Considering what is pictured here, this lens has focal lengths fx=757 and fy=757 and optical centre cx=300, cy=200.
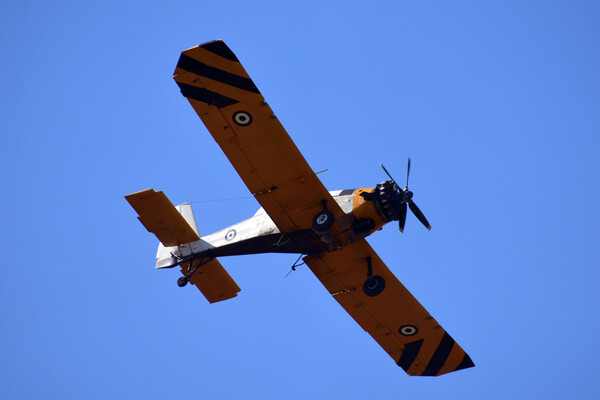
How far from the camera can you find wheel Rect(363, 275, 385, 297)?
17234 millimetres

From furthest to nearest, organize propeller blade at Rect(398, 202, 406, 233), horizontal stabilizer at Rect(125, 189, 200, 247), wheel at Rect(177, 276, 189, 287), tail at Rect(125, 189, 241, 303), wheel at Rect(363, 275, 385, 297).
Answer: wheel at Rect(177, 276, 189, 287)
wheel at Rect(363, 275, 385, 297)
tail at Rect(125, 189, 241, 303)
horizontal stabilizer at Rect(125, 189, 200, 247)
propeller blade at Rect(398, 202, 406, 233)

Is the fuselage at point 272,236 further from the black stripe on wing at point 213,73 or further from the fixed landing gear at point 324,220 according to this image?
the black stripe on wing at point 213,73

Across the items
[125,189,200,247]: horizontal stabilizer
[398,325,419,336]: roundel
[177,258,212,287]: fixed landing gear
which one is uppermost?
[125,189,200,247]: horizontal stabilizer

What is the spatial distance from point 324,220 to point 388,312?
146 inches

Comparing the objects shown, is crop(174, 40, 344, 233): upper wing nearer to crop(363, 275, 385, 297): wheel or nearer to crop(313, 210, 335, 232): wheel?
crop(313, 210, 335, 232): wheel

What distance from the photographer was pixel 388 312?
1786 cm

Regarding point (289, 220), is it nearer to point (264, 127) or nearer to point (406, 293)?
point (264, 127)

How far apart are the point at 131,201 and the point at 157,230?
103cm

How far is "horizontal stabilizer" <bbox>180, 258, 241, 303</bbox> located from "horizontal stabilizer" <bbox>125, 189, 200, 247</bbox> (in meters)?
0.75

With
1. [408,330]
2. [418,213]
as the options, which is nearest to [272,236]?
[418,213]

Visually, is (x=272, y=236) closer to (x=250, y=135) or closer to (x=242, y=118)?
(x=250, y=135)

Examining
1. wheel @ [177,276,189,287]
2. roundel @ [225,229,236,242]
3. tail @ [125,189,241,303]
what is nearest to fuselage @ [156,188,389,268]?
roundel @ [225,229,236,242]

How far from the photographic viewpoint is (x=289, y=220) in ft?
51.9

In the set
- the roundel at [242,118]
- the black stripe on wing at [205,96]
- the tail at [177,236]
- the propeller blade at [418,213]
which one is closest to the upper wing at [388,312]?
the propeller blade at [418,213]
